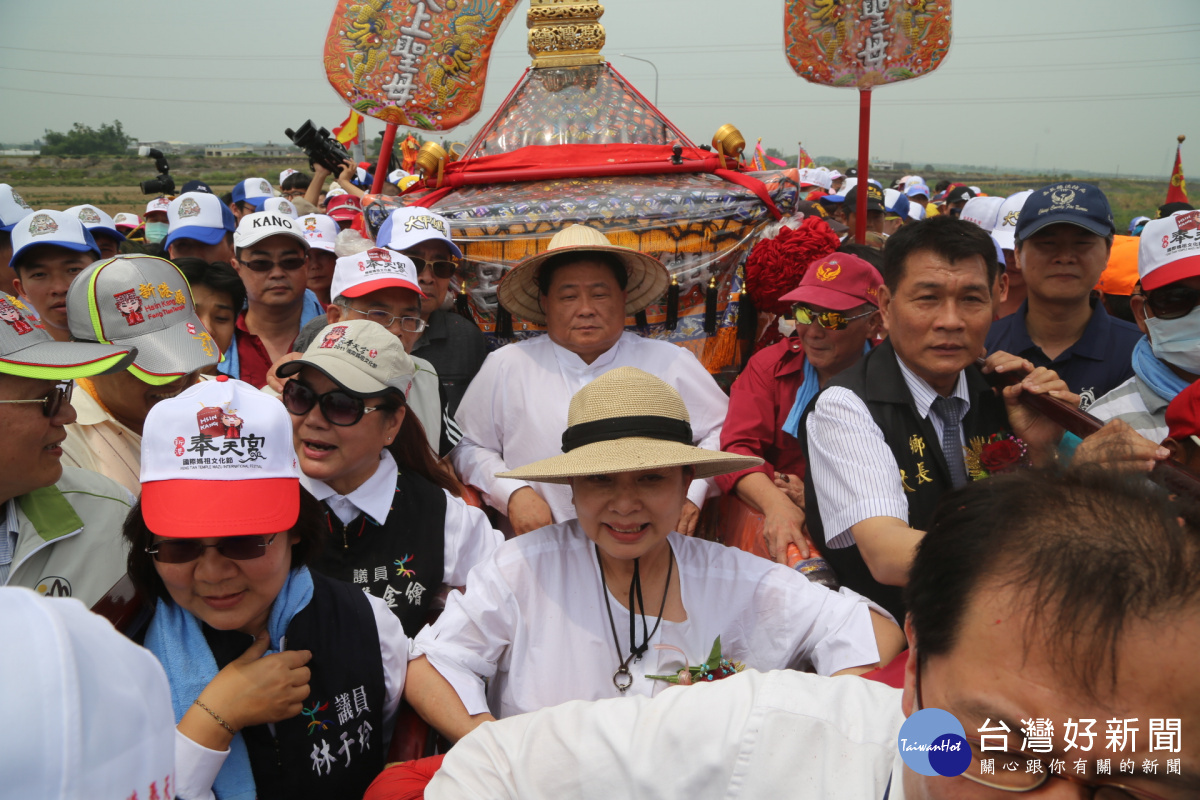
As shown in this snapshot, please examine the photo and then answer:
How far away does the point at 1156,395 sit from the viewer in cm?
249

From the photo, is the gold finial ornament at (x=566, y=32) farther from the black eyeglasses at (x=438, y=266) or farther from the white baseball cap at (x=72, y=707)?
the white baseball cap at (x=72, y=707)

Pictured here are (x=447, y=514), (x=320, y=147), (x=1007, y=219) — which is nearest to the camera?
(x=447, y=514)

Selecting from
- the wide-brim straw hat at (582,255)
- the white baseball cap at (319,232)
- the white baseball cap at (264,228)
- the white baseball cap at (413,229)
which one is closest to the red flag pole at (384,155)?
the white baseball cap at (319,232)

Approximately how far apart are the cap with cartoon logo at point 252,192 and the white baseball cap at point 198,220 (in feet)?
9.28

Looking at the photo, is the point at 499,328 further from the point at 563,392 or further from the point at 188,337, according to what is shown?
the point at 188,337

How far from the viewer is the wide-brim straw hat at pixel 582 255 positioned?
9.55 feet

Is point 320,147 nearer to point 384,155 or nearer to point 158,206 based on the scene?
point 384,155

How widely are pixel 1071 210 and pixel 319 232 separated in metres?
3.62

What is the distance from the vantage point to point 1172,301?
8.19 feet

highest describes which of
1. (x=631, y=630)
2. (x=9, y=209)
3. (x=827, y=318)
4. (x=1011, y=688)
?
(x=9, y=209)

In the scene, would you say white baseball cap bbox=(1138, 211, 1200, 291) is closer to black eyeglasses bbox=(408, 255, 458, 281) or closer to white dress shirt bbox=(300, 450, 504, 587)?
white dress shirt bbox=(300, 450, 504, 587)

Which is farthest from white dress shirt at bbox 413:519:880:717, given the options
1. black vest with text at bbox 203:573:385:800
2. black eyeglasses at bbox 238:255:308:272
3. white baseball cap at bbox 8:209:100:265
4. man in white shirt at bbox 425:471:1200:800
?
white baseball cap at bbox 8:209:100:265

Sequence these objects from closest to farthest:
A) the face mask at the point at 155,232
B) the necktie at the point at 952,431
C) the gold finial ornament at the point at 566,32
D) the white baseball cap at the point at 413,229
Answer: the necktie at the point at 952,431 → the white baseball cap at the point at 413,229 → the gold finial ornament at the point at 566,32 → the face mask at the point at 155,232

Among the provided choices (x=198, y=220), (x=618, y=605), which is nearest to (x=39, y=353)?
(x=618, y=605)
